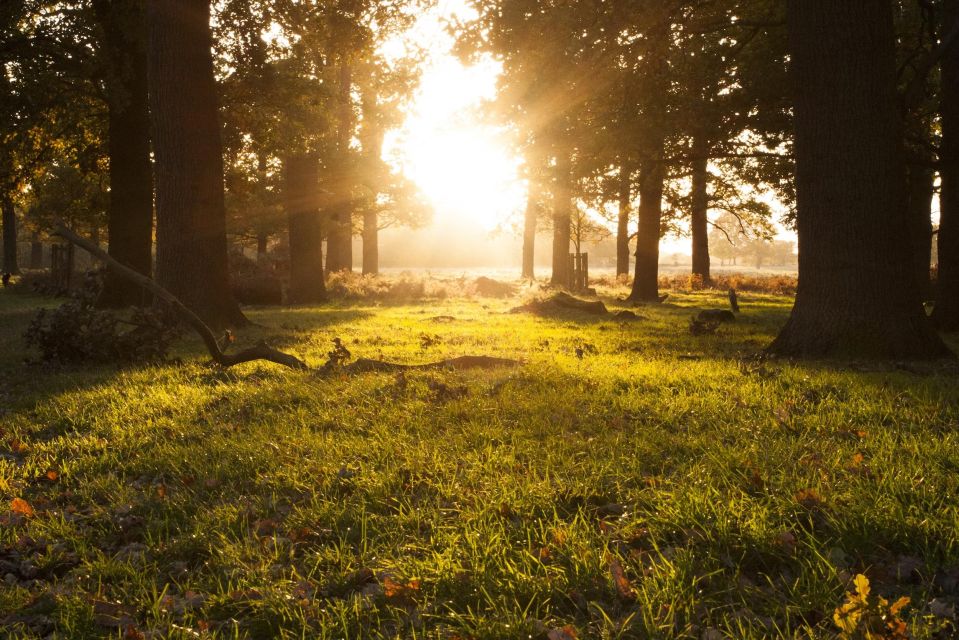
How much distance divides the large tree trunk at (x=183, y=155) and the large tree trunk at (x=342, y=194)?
16643 mm

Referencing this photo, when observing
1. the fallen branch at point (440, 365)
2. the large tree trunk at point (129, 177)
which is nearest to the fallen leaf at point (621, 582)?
the fallen branch at point (440, 365)

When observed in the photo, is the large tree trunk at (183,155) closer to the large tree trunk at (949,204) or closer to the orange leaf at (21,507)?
the orange leaf at (21,507)

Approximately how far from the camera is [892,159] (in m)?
8.27

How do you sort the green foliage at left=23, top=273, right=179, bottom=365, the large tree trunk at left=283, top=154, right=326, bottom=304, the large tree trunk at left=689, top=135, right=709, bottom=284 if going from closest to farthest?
1. the green foliage at left=23, top=273, right=179, bottom=365
2. the large tree trunk at left=283, top=154, right=326, bottom=304
3. the large tree trunk at left=689, top=135, right=709, bottom=284

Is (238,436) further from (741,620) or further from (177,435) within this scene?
(741,620)

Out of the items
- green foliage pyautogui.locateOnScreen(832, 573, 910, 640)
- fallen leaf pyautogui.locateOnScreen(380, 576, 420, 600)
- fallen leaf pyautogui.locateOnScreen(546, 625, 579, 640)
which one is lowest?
fallen leaf pyautogui.locateOnScreen(380, 576, 420, 600)

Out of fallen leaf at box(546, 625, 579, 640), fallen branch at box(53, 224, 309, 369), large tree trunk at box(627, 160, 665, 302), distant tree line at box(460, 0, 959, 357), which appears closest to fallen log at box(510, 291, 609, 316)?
distant tree line at box(460, 0, 959, 357)

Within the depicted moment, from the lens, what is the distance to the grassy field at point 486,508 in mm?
2725

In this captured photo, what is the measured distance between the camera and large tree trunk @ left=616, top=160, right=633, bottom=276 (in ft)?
55.4

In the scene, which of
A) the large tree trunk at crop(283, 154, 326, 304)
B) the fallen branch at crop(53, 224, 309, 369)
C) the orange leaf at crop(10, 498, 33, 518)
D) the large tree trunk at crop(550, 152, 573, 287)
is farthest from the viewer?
the large tree trunk at crop(550, 152, 573, 287)

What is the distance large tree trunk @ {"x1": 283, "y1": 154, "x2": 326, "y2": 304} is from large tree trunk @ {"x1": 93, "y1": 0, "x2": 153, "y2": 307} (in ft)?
14.2

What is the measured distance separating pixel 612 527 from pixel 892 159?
7.34m

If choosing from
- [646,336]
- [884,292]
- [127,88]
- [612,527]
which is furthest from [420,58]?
[612,527]

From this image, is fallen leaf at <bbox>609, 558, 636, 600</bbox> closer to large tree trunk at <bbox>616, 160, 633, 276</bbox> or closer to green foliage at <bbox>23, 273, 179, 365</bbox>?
green foliage at <bbox>23, 273, 179, 365</bbox>
